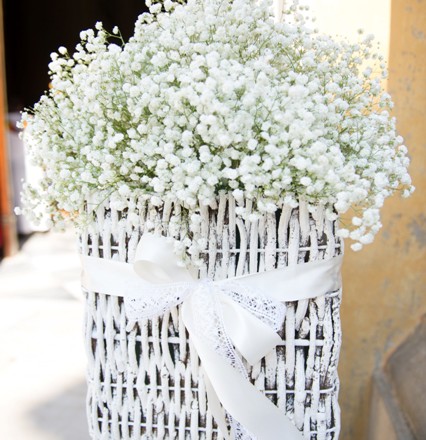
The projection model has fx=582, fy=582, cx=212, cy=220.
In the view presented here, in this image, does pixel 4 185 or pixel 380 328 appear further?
pixel 4 185

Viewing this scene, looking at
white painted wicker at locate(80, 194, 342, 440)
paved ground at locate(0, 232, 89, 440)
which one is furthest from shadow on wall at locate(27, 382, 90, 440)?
white painted wicker at locate(80, 194, 342, 440)

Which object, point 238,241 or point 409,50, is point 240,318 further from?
point 409,50

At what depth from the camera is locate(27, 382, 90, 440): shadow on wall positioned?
5.98 feet

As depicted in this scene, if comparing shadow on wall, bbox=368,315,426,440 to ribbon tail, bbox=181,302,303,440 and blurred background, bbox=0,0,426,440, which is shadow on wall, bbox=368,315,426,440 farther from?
ribbon tail, bbox=181,302,303,440

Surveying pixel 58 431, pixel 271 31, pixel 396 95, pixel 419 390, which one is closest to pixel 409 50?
pixel 396 95

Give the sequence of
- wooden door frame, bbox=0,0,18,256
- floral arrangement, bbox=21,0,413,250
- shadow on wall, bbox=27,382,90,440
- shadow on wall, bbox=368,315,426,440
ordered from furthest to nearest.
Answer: wooden door frame, bbox=0,0,18,256
shadow on wall, bbox=27,382,90,440
shadow on wall, bbox=368,315,426,440
floral arrangement, bbox=21,0,413,250

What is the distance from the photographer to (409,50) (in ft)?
4.55

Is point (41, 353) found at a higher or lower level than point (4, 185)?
lower

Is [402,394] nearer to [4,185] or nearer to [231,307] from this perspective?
[231,307]

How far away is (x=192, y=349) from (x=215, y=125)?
33 centimetres

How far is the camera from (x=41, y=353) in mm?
2344

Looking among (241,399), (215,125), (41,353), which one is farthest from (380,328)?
(41,353)

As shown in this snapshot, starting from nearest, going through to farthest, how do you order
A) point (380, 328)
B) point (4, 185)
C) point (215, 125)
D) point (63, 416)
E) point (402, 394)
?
point (215, 125), point (402, 394), point (380, 328), point (63, 416), point (4, 185)

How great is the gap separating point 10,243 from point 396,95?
3.06m
